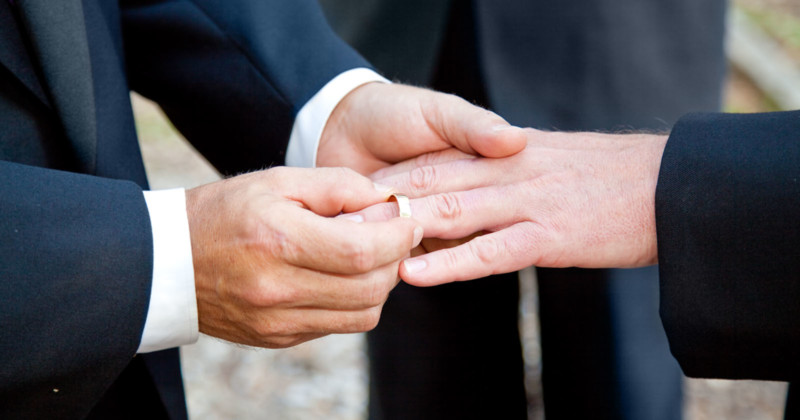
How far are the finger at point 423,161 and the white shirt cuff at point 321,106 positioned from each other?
15 cm

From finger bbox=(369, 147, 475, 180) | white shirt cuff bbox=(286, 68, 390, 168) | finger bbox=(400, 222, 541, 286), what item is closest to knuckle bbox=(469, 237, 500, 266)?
finger bbox=(400, 222, 541, 286)

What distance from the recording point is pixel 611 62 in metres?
1.88

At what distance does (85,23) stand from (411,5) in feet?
3.47

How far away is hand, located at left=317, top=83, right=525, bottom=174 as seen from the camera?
135 centimetres

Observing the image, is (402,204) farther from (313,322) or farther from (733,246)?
(733,246)

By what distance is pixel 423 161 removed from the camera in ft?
4.94

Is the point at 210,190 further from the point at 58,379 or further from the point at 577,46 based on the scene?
the point at 577,46

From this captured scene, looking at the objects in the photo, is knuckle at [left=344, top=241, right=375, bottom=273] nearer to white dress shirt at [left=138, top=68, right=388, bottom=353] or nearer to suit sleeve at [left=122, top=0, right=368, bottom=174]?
white dress shirt at [left=138, top=68, right=388, bottom=353]

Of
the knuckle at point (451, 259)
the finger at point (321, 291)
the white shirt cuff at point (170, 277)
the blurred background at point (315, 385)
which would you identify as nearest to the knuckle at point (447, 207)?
the knuckle at point (451, 259)

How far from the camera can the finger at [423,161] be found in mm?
1481

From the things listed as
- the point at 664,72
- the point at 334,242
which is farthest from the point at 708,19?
the point at 334,242

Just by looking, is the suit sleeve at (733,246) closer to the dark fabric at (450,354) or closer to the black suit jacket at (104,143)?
the black suit jacket at (104,143)

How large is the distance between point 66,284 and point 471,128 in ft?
2.47

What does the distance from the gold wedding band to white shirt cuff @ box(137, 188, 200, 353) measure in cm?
36
